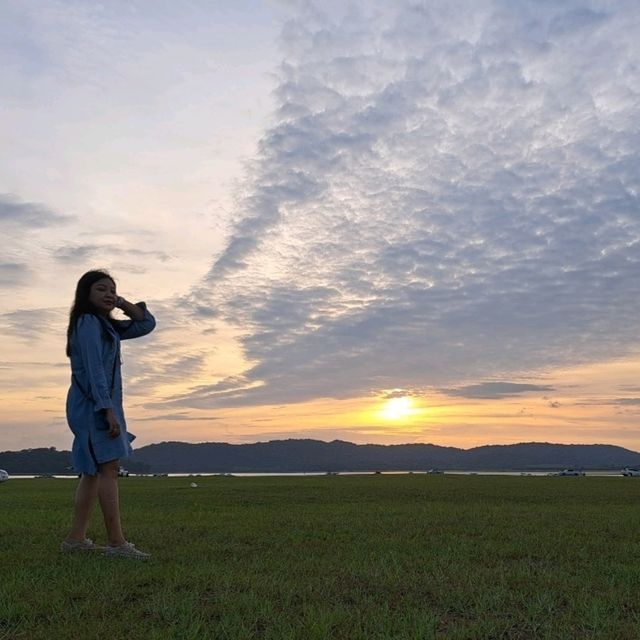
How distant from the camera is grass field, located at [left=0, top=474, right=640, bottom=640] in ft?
12.6

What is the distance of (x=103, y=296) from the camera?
22.5 ft

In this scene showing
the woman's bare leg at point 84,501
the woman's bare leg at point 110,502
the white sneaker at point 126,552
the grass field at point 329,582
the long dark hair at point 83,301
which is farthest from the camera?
the long dark hair at point 83,301

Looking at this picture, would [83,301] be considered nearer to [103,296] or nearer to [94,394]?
[103,296]

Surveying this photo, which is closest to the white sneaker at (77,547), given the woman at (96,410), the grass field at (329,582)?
the woman at (96,410)

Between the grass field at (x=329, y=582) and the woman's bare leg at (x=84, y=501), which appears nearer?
the grass field at (x=329, y=582)

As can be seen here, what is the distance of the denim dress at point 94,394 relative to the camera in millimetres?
6402

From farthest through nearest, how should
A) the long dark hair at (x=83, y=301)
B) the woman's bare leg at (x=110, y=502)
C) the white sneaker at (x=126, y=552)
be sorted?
the long dark hair at (x=83, y=301)
the woman's bare leg at (x=110, y=502)
the white sneaker at (x=126, y=552)

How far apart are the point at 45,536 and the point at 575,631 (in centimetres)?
630

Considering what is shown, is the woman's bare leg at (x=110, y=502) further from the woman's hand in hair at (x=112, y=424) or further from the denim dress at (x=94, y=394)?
the woman's hand in hair at (x=112, y=424)

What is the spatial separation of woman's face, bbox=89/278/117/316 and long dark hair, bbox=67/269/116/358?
3cm

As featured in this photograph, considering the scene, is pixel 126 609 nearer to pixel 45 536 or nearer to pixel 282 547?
pixel 282 547

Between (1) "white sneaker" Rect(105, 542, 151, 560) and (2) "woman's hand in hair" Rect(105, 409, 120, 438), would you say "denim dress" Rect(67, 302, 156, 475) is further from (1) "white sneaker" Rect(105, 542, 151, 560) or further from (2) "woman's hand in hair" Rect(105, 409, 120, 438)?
(1) "white sneaker" Rect(105, 542, 151, 560)

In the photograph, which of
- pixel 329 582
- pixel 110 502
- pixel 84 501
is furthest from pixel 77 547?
pixel 329 582

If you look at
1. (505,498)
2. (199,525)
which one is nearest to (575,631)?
(199,525)
